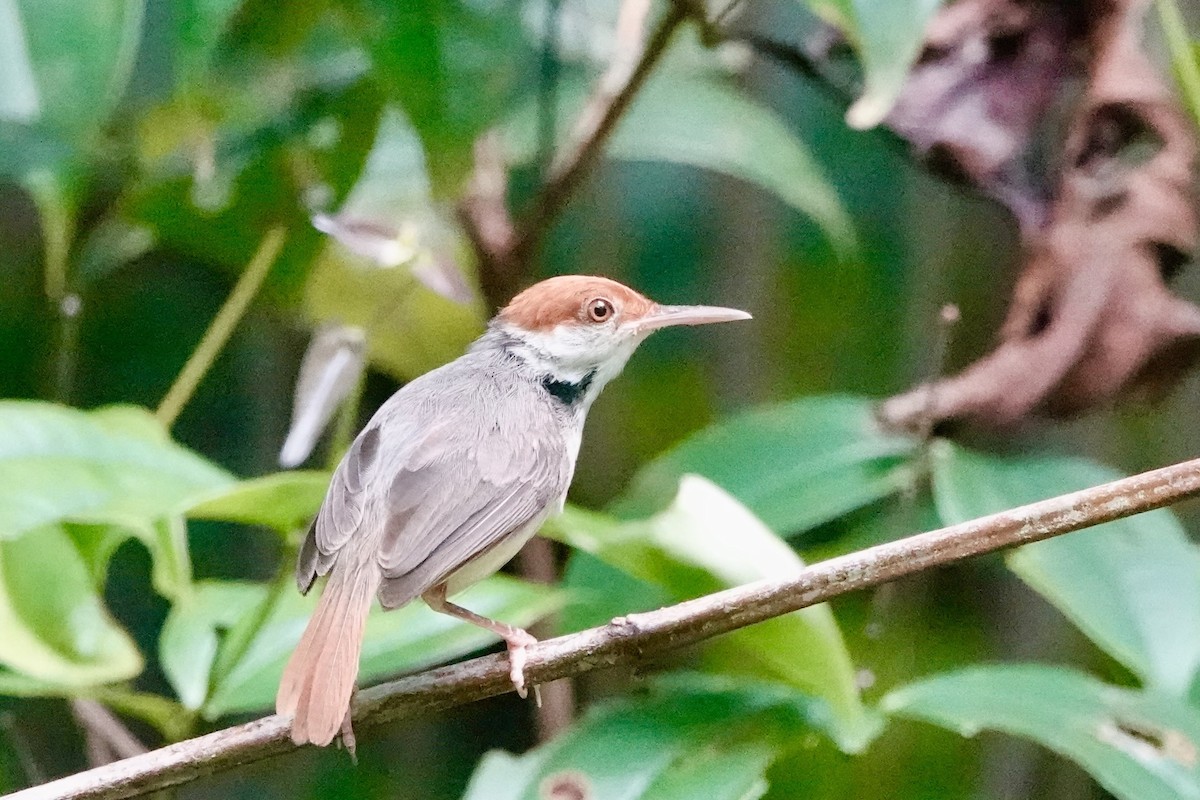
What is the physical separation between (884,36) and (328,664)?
83 centimetres

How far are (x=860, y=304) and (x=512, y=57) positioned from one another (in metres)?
0.83

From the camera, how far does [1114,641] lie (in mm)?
1064

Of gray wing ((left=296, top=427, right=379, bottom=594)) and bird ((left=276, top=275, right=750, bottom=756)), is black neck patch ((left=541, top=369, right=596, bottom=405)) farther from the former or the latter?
gray wing ((left=296, top=427, right=379, bottom=594))

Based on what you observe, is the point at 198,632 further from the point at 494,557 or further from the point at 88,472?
the point at 494,557

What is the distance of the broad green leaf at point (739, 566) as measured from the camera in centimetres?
100

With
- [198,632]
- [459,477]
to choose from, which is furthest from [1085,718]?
[198,632]

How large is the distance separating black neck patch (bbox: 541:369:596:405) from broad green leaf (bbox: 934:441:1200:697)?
0.48 meters

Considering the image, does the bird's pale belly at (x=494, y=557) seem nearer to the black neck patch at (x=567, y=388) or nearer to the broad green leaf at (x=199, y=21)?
the black neck patch at (x=567, y=388)

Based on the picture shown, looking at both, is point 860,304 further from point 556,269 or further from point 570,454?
point 570,454

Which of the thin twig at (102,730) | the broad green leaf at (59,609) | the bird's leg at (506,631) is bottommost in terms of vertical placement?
the thin twig at (102,730)

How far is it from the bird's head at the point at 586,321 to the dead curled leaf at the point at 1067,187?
1.53 feet

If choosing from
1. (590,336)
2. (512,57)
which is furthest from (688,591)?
(512,57)

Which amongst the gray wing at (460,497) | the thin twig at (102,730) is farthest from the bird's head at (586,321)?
the thin twig at (102,730)

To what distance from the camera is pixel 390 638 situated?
117cm
